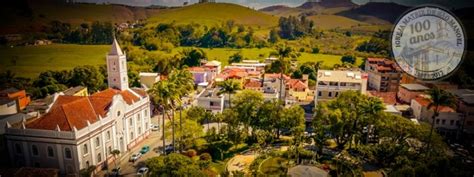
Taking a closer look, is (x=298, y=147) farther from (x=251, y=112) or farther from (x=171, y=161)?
(x=171, y=161)

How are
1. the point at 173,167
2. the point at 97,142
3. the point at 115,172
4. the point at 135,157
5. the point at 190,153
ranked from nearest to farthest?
the point at 173,167 < the point at 97,142 < the point at 115,172 < the point at 135,157 < the point at 190,153

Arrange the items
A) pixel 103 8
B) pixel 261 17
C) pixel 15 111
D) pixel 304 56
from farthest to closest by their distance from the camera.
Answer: pixel 261 17, pixel 304 56, pixel 103 8, pixel 15 111

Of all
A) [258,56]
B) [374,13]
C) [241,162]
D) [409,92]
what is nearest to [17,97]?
[241,162]

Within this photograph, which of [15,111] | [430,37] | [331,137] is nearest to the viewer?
[430,37]

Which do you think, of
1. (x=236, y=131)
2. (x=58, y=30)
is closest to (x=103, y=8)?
(x=58, y=30)

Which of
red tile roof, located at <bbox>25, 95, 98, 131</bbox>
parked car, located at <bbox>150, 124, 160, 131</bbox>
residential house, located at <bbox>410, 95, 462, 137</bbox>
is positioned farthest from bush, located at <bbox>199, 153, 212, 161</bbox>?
residential house, located at <bbox>410, 95, 462, 137</bbox>

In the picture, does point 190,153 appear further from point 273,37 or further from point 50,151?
point 273,37
